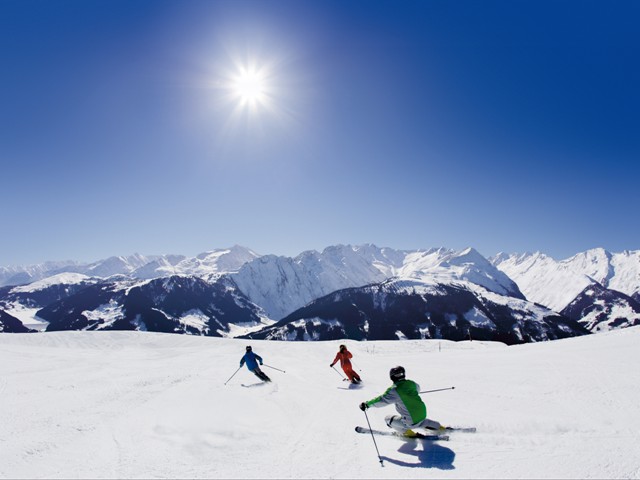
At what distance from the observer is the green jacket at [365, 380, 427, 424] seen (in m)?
7.76

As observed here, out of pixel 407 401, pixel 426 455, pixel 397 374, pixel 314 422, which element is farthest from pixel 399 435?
pixel 314 422

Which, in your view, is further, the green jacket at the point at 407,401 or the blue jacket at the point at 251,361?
the blue jacket at the point at 251,361

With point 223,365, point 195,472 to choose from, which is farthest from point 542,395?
point 223,365

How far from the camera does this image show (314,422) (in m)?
9.62

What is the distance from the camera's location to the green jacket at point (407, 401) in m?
7.76

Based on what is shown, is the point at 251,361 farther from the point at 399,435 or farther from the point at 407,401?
the point at 407,401

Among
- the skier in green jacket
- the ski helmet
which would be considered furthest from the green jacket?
the ski helmet

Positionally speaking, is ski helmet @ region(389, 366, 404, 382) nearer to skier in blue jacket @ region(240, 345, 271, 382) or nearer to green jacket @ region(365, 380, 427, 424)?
green jacket @ region(365, 380, 427, 424)

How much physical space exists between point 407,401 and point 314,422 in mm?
3068

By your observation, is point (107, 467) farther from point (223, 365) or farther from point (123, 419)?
point (223, 365)

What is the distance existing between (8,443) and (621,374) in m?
18.9

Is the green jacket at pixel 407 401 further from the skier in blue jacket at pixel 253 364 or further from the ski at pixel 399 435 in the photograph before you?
the skier in blue jacket at pixel 253 364

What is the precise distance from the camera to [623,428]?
8234 millimetres

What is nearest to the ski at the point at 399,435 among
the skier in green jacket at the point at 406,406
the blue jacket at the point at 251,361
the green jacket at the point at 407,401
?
the skier in green jacket at the point at 406,406
